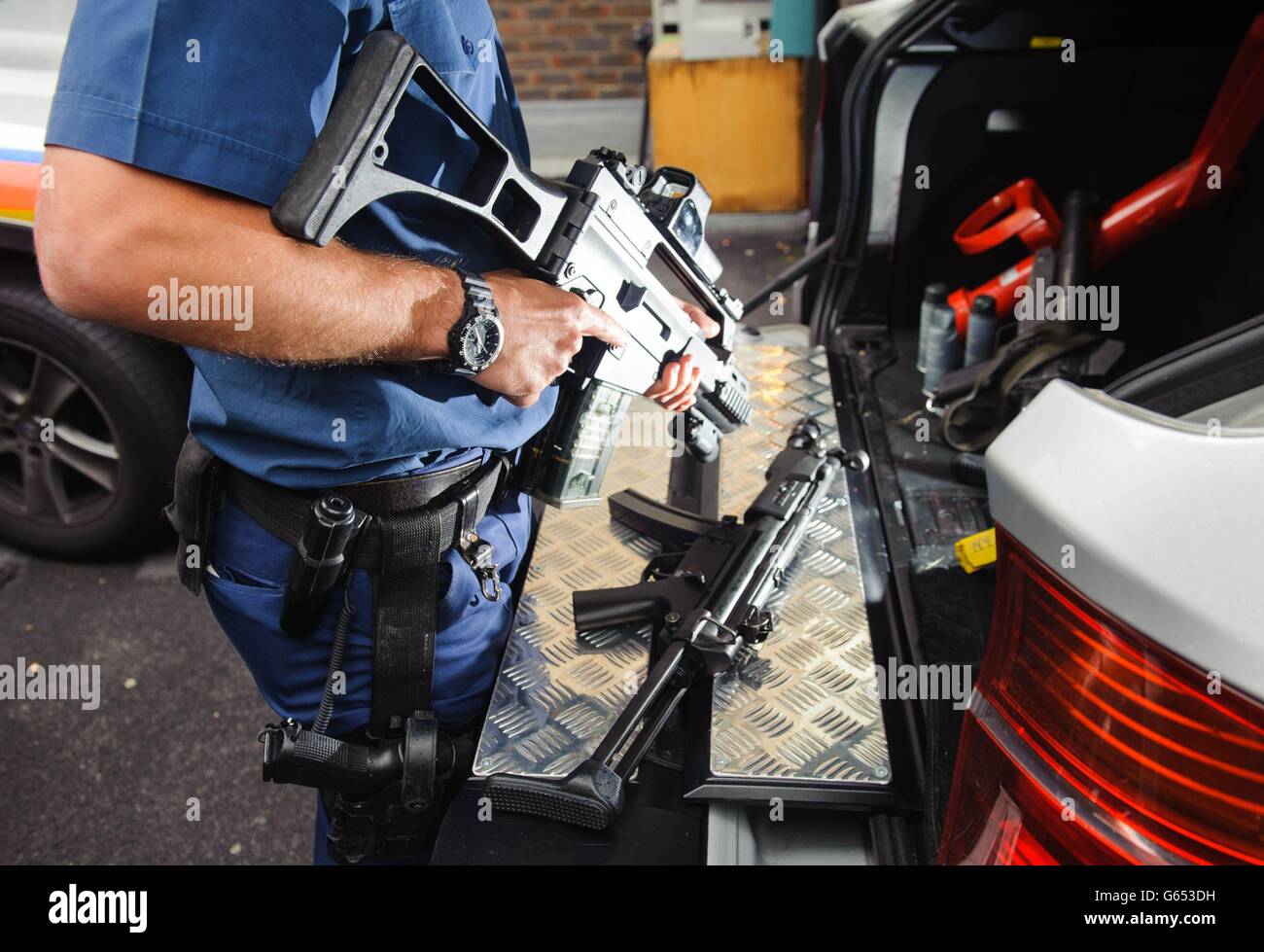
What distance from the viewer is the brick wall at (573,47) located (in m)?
6.45

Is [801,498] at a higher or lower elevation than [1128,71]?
lower

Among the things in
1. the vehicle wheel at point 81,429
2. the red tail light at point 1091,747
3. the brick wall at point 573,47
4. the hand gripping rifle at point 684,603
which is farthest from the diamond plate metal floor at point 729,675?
the brick wall at point 573,47

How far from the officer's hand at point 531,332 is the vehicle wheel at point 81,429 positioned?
1.70 m

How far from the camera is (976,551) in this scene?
5.52 ft

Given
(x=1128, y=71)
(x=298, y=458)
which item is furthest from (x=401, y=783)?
(x=1128, y=71)

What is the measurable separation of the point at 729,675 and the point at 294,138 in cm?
104

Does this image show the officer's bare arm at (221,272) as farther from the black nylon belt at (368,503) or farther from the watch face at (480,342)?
the black nylon belt at (368,503)

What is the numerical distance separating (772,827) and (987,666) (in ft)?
1.83

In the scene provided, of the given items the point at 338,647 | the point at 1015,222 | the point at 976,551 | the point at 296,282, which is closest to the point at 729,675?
the point at 976,551

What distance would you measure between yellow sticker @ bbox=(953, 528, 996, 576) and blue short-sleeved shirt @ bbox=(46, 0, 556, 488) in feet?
2.59

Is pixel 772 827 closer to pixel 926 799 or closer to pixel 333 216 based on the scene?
pixel 926 799

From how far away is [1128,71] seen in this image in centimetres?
235

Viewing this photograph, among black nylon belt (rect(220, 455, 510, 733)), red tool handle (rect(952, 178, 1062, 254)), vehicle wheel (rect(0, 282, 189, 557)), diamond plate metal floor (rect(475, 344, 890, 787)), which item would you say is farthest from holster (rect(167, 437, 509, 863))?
red tool handle (rect(952, 178, 1062, 254))

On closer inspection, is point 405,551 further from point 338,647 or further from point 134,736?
point 134,736
